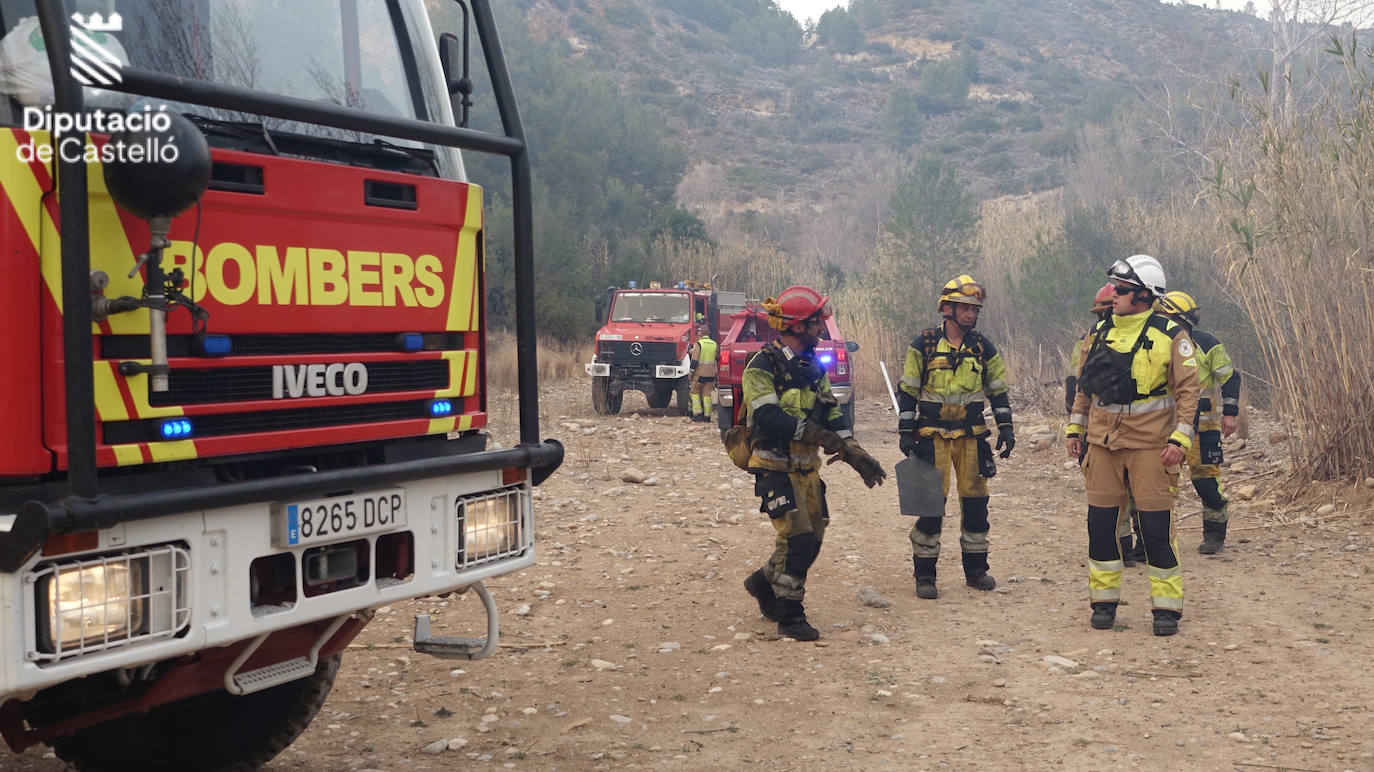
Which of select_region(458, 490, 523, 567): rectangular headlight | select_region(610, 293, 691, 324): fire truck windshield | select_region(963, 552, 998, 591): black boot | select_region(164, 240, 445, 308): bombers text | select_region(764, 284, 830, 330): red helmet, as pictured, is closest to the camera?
select_region(164, 240, 445, 308): bombers text

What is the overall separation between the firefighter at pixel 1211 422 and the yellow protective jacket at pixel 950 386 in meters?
1.55

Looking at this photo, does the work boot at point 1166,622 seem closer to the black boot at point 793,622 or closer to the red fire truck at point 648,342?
the black boot at point 793,622

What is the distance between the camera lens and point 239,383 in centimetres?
324

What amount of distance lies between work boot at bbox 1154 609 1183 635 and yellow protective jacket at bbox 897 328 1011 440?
60.7 inches

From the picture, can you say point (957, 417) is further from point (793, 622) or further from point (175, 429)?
point (175, 429)

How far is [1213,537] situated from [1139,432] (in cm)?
250

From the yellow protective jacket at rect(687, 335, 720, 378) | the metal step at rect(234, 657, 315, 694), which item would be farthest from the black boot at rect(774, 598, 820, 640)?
the yellow protective jacket at rect(687, 335, 720, 378)

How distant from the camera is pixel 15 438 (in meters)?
2.75

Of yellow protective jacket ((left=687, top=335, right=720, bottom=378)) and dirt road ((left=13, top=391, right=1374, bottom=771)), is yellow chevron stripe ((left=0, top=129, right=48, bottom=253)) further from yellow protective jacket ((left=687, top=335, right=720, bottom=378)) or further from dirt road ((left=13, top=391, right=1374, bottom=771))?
yellow protective jacket ((left=687, top=335, right=720, bottom=378))

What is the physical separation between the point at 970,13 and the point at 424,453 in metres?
72.1

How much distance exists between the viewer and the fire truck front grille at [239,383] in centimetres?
307

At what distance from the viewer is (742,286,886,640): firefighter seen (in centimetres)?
613

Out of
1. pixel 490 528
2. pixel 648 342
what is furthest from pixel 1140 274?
pixel 648 342

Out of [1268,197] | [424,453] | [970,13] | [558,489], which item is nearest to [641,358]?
[558,489]
